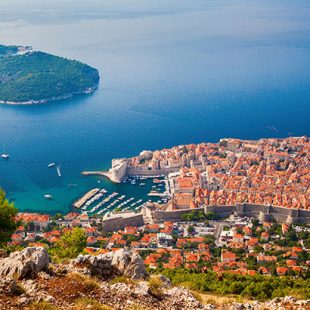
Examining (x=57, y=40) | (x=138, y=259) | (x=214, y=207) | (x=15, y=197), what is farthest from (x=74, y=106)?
(x=57, y=40)

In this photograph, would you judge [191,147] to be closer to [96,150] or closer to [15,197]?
[96,150]

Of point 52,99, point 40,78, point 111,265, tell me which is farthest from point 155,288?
point 40,78

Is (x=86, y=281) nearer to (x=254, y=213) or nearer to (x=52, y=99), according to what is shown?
(x=254, y=213)

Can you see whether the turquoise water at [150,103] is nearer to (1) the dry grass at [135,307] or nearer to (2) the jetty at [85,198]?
(2) the jetty at [85,198]

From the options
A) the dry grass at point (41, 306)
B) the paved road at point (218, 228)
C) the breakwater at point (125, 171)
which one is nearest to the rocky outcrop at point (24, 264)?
the dry grass at point (41, 306)

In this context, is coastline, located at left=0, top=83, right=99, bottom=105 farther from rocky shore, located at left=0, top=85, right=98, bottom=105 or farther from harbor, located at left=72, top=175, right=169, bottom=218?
harbor, located at left=72, top=175, right=169, bottom=218
